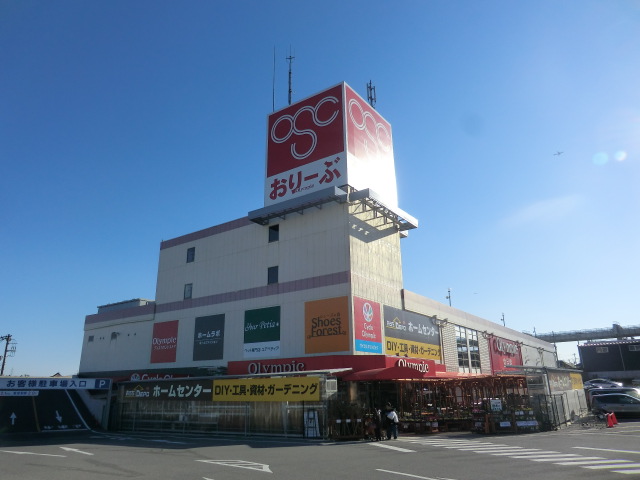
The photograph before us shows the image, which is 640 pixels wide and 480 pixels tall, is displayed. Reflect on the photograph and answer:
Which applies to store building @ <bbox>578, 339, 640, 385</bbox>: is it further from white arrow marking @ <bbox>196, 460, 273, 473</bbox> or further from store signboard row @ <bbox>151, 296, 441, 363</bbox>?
white arrow marking @ <bbox>196, 460, 273, 473</bbox>

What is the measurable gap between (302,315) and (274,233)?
811 centimetres

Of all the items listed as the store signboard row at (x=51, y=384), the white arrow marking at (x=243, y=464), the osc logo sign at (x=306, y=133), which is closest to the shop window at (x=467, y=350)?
the osc logo sign at (x=306, y=133)

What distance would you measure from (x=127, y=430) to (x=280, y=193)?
21.2 m

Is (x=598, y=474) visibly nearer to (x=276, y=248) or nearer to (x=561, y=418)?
(x=561, y=418)

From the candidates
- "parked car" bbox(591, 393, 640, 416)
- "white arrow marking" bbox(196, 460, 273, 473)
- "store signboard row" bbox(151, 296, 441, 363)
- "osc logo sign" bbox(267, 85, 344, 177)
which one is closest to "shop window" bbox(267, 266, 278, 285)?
"store signboard row" bbox(151, 296, 441, 363)

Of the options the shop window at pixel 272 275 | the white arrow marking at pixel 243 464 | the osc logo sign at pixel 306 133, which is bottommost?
the white arrow marking at pixel 243 464

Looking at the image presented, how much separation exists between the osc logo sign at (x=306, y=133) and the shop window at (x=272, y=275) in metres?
8.52

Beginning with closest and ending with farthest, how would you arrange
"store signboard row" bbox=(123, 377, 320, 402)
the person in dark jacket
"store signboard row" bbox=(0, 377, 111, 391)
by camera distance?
the person in dark jacket < "store signboard row" bbox=(123, 377, 320, 402) < "store signboard row" bbox=(0, 377, 111, 391)

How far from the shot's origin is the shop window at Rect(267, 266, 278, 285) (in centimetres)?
3709

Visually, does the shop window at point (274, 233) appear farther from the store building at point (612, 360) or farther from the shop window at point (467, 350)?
the store building at point (612, 360)

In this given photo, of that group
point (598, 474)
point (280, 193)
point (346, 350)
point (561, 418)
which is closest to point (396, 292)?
point (346, 350)

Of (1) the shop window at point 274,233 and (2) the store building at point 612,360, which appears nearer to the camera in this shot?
(1) the shop window at point 274,233

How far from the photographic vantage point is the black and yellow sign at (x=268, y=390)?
2247cm

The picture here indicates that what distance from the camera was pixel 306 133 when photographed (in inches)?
1523
